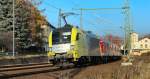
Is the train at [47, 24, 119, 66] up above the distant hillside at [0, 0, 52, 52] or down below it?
below

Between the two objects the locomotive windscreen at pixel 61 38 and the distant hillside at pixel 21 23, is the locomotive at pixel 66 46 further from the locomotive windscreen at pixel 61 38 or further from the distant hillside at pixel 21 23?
the distant hillside at pixel 21 23

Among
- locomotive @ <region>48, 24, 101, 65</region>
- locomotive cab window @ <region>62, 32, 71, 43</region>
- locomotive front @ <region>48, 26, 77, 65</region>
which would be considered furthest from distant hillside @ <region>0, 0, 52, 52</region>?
locomotive cab window @ <region>62, 32, 71, 43</region>

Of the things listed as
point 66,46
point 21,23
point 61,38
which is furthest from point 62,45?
point 21,23

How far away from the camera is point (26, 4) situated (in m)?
64.0

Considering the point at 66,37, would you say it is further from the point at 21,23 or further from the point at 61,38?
the point at 21,23

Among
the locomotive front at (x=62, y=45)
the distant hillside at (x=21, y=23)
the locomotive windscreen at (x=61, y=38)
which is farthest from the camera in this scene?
the distant hillside at (x=21, y=23)

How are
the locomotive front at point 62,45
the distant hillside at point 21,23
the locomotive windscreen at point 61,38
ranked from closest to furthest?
1. the locomotive front at point 62,45
2. the locomotive windscreen at point 61,38
3. the distant hillside at point 21,23

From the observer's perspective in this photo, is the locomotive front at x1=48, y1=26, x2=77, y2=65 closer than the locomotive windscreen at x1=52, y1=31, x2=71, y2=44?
Yes

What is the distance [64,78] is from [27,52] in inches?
1871

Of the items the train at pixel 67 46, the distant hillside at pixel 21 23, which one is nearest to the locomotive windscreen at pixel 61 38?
the train at pixel 67 46

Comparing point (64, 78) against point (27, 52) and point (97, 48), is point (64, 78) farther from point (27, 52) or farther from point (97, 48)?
point (27, 52)

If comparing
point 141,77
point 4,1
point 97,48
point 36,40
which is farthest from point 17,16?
point 141,77

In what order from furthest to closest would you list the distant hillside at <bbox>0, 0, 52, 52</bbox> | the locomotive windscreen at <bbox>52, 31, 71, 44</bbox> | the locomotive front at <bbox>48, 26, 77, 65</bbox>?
1. the distant hillside at <bbox>0, 0, 52, 52</bbox>
2. the locomotive windscreen at <bbox>52, 31, 71, 44</bbox>
3. the locomotive front at <bbox>48, 26, 77, 65</bbox>

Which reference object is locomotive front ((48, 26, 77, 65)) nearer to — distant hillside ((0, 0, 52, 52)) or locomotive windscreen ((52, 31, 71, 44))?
locomotive windscreen ((52, 31, 71, 44))
